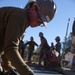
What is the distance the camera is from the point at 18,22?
2.81m

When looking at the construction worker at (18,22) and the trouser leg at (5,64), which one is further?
the trouser leg at (5,64)

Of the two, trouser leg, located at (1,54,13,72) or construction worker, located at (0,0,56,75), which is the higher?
construction worker, located at (0,0,56,75)

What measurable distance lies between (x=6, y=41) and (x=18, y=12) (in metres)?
0.35

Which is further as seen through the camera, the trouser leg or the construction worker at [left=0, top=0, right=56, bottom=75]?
the trouser leg

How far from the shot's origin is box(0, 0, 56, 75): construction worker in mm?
2623

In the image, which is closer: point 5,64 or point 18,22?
point 18,22

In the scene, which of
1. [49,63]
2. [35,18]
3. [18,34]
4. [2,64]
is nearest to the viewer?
[18,34]

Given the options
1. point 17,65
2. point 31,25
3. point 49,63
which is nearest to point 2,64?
point 31,25

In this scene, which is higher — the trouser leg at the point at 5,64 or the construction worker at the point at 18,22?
the construction worker at the point at 18,22

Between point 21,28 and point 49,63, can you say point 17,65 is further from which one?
point 49,63

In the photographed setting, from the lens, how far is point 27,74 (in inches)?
102

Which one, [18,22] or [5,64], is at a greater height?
[18,22]

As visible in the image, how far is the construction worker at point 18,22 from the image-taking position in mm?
2623

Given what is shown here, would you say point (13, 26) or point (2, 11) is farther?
point (2, 11)
